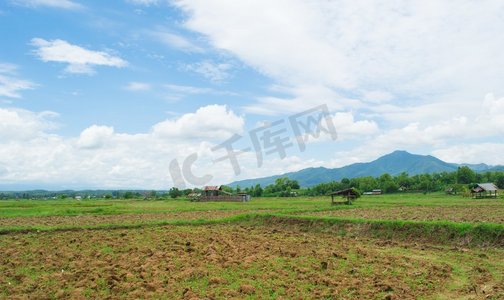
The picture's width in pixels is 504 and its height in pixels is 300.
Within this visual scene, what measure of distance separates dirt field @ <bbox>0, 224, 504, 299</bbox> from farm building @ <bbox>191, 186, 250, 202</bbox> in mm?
46424

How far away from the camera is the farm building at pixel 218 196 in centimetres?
6500

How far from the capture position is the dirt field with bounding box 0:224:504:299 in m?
10.1

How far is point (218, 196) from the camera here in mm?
68250

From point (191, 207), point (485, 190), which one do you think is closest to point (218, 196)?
point (191, 207)

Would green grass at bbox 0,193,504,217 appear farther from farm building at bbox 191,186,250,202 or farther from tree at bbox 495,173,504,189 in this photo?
tree at bbox 495,173,504,189

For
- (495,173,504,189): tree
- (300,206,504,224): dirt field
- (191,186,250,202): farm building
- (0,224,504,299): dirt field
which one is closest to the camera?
(0,224,504,299): dirt field

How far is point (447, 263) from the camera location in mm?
13945

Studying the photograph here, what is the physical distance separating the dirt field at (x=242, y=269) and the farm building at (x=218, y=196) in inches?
1828

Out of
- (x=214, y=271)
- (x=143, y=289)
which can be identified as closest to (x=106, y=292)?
(x=143, y=289)

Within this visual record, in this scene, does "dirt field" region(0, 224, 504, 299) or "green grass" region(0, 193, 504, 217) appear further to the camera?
"green grass" region(0, 193, 504, 217)

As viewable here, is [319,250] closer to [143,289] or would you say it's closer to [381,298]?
[381,298]

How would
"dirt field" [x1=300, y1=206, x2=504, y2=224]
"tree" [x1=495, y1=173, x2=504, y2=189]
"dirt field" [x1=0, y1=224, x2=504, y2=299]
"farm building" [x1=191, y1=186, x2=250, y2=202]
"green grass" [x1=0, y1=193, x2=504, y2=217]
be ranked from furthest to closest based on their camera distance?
1. "tree" [x1=495, y1=173, x2=504, y2=189]
2. "farm building" [x1=191, y1=186, x2=250, y2=202]
3. "green grass" [x1=0, y1=193, x2=504, y2=217]
4. "dirt field" [x1=300, y1=206, x2=504, y2=224]
5. "dirt field" [x1=0, y1=224, x2=504, y2=299]

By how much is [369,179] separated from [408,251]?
108634 mm

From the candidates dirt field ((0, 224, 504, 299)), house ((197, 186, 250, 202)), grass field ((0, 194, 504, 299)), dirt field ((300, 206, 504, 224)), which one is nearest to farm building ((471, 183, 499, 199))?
dirt field ((300, 206, 504, 224))
